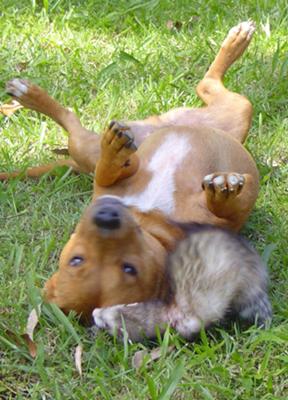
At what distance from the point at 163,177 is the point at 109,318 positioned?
946 mm

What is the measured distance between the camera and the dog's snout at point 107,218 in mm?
3363

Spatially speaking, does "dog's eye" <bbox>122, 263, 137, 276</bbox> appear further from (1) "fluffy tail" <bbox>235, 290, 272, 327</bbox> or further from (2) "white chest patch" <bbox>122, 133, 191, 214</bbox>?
(2) "white chest patch" <bbox>122, 133, 191, 214</bbox>

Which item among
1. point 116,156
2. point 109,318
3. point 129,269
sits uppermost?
point 116,156

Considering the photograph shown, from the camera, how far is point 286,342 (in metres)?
3.29

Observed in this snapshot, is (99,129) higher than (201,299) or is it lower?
→ lower

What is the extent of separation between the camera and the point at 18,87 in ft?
15.4

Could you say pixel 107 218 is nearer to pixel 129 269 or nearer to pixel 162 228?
pixel 129 269

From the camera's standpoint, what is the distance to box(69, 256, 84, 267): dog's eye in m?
3.38

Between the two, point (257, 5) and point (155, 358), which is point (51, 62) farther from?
point (155, 358)

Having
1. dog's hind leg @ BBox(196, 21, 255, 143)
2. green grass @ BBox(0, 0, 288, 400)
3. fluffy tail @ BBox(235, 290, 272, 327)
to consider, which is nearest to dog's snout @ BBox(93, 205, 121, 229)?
green grass @ BBox(0, 0, 288, 400)

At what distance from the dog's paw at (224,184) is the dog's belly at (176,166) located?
0.23 m

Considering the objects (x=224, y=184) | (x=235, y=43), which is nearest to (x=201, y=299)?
(x=224, y=184)

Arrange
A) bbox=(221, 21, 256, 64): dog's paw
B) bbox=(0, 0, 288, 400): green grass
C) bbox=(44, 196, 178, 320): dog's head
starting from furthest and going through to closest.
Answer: bbox=(221, 21, 256, 64): dog's paw, bbox=(44, 196, 178, 320): dog's head, bbox=(0, 0, 288, 400): green grass

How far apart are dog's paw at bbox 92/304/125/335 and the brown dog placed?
40 millimetres
